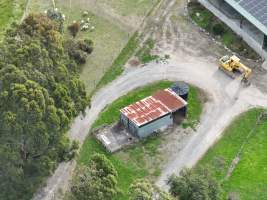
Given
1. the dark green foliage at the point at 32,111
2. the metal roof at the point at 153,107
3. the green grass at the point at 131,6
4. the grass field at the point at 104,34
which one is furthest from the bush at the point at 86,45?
the metal roof at the point at 153,107

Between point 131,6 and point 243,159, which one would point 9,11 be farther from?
point 243,159

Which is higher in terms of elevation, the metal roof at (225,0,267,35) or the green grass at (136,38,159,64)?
the metal roof at (225,0,267,35)

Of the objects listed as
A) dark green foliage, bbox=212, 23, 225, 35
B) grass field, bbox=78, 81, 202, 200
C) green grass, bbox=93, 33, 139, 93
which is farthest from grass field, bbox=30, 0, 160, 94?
dark green foliage, bbox=212, 23, 225, 35

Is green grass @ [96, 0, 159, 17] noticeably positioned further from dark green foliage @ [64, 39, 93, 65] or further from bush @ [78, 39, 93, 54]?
dark green foliage @ [64, 39, 93, 65]

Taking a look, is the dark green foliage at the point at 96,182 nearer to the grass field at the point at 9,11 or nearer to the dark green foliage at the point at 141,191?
the dark green foliage at the point at 141,191

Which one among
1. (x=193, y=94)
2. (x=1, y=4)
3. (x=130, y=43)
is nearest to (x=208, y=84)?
(x=193, y=94)

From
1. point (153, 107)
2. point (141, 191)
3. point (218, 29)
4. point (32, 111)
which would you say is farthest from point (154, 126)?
point (218, 29)
